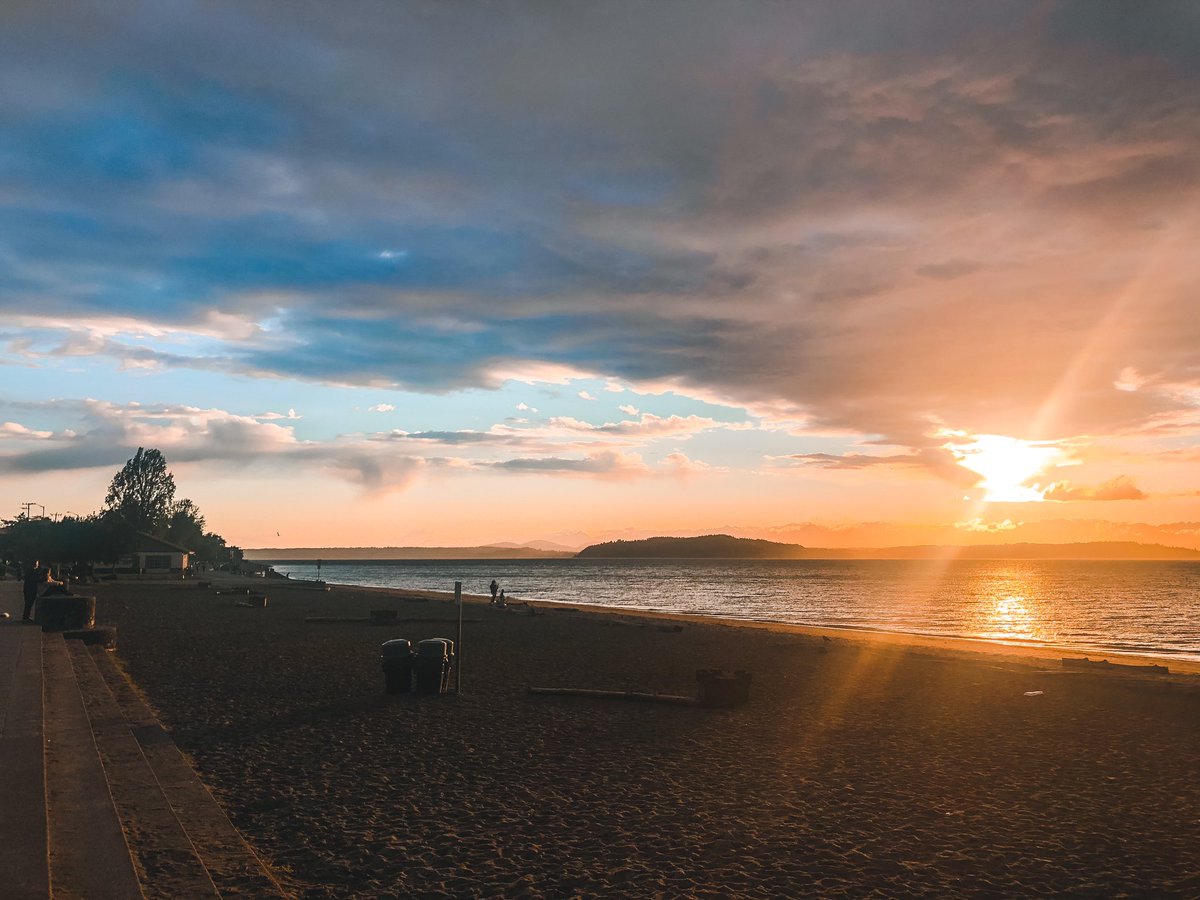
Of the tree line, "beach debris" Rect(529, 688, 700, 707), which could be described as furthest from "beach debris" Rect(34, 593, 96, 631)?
the tree line

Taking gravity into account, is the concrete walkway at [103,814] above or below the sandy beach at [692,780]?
above

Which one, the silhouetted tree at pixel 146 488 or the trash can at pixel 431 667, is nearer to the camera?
the trash can at pixel 431 667

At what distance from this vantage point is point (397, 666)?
651 inches

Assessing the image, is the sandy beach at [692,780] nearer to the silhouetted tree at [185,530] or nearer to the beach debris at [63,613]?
the beach debris at [63,613]

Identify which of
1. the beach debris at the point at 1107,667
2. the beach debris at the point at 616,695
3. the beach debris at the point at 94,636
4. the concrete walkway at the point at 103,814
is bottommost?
the beach debris at the point at 1107,667

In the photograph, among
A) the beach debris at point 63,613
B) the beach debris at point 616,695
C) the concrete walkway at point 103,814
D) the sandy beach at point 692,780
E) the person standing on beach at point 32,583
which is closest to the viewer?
the concrete walkway at point 103,814

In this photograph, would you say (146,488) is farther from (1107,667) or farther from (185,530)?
(1107,667)

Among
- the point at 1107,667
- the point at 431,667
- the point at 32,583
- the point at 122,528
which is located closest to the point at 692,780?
the point at 431,667

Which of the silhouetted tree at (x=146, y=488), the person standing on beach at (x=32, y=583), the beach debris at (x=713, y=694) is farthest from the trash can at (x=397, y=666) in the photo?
the silhouetted tree at (x=146, y=488)

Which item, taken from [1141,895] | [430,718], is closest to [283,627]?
[430,718]

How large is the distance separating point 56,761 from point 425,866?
4526mm

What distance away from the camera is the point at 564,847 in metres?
8.05

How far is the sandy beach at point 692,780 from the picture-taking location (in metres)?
7.53

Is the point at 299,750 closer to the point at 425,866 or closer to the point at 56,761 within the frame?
the point at 56,761
